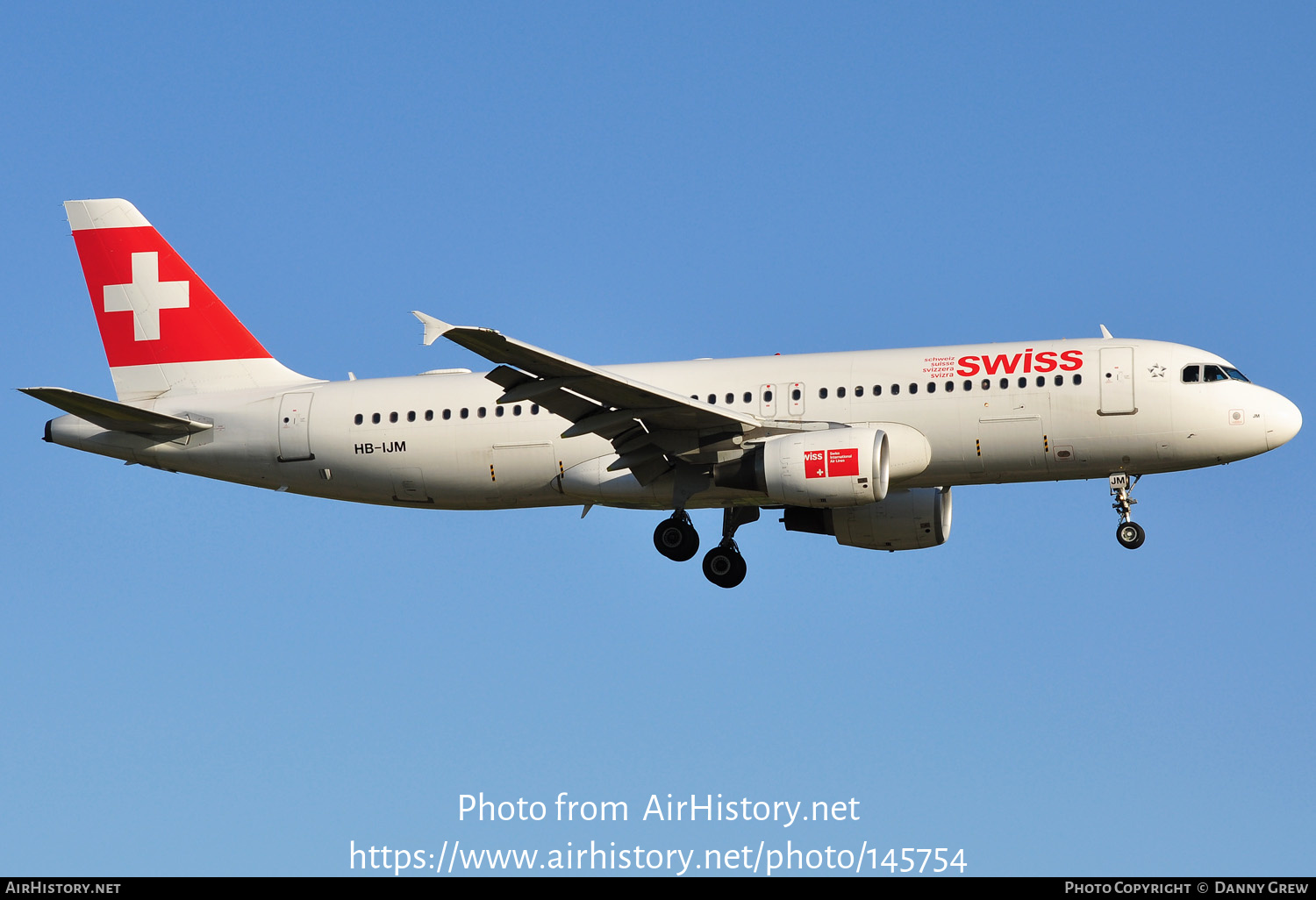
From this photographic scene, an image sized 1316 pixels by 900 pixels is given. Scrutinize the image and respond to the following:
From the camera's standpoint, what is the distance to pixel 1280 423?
1252 inches

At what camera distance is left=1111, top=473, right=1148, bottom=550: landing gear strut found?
108ft

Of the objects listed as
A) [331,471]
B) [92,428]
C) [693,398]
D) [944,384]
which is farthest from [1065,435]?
[92,428]

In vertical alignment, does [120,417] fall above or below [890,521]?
above

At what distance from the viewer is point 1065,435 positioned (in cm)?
3209

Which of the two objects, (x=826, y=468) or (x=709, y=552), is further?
(x=709, y=552)

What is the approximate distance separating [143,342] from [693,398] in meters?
13.6

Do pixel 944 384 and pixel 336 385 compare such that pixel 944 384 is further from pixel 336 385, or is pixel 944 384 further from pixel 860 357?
pixel 336 385

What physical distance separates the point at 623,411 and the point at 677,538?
4.61 meters

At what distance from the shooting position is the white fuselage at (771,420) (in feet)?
105

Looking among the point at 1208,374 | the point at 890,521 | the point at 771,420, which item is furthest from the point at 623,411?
the point at 1208,374

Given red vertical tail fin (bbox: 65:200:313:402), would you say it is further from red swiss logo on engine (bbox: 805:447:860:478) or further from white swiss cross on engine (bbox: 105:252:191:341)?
red swiss logo on engine (bbox: 805:447:860:478)

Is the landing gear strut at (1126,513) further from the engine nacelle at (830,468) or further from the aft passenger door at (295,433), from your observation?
the aft passenger door at (295,433)

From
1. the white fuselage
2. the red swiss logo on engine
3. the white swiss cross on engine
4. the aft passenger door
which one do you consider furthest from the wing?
the white swiss cross on engine

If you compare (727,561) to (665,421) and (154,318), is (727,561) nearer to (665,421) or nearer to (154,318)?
(665,421)
